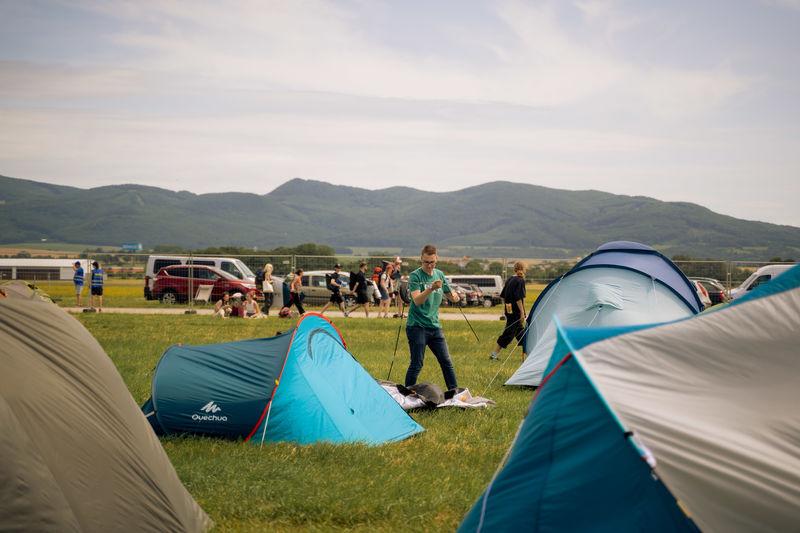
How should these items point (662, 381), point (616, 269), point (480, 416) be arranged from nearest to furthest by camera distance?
point (662, 381) → point (480, 416) → point (616, 269)

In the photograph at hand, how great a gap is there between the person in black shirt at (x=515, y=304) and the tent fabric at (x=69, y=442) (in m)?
9.37

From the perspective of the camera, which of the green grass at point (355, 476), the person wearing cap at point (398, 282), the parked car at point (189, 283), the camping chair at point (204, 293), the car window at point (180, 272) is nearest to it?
the green grass at point (355, 476)

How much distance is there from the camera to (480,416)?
7.98 metres

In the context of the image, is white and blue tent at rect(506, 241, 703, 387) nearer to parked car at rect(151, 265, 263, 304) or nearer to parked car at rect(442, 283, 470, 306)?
parked car at rect(151, 265, 263, 304)

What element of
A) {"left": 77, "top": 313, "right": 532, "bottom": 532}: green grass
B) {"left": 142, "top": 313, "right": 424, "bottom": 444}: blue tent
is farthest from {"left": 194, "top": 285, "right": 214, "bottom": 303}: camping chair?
{"left": 142, "top": 313, "right": 424, "bottom": 444}: blue tent

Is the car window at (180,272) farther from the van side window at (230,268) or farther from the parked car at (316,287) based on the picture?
the parked car at (316,287)

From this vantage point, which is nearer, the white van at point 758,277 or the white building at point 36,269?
the white van at point 758,277

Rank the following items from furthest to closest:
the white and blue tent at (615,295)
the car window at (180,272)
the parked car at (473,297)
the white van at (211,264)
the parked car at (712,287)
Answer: the parked car at (473,297) < the parked car at (712,287) < the white van at (211,264) < the car window at (180,272) < the white and blue tent at (615,295)

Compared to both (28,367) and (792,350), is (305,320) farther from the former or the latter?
(792,350)

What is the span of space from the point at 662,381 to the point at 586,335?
407 millimetres

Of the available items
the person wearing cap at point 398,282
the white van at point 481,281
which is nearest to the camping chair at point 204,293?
the person wearing cap at point 398,282

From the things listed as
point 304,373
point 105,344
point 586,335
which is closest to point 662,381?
point 586,335

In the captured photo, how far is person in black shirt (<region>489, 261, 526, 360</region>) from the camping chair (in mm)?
15795

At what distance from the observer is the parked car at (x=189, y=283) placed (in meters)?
26.7
